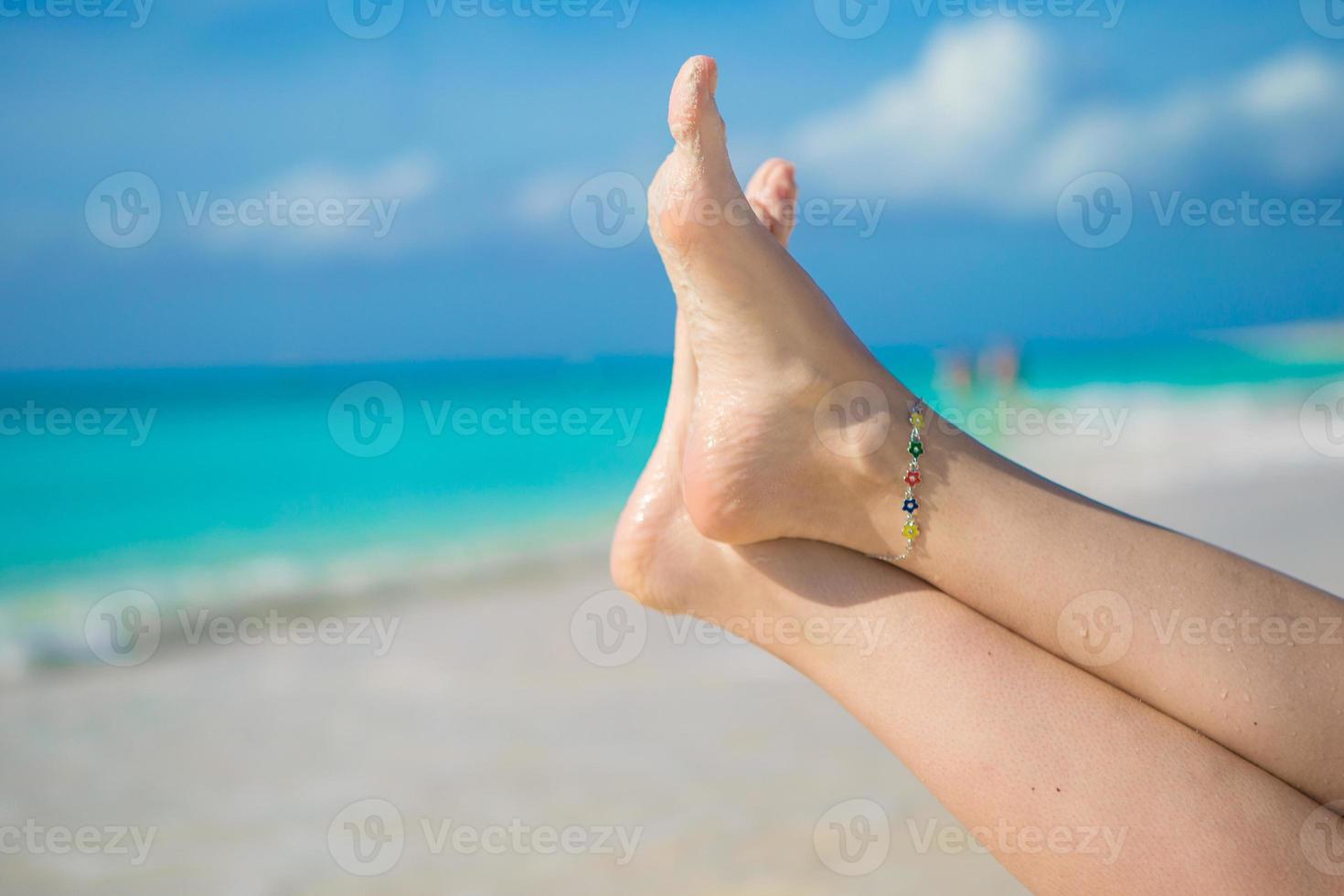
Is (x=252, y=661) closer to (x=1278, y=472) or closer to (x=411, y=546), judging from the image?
(x=411, y=546)

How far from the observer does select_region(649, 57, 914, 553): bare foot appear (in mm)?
1707

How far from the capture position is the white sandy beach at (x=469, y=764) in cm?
266

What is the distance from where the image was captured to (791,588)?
176cm

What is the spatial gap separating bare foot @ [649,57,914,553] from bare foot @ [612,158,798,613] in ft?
0.41

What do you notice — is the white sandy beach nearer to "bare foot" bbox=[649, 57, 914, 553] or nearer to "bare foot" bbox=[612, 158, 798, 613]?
"bare foot" bbox=[612, 158, 798, 613]

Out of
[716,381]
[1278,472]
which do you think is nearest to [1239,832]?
[716,381]

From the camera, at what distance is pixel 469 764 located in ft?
11.1

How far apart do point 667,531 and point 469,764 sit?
1783 millimetres

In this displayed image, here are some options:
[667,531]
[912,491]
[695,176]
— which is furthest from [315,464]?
[912,491]

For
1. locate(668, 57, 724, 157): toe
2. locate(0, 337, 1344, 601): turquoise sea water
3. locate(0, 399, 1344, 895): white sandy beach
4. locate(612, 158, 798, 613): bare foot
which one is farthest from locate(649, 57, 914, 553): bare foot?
locate(0, 337, 1344, 601): turquoise sea water

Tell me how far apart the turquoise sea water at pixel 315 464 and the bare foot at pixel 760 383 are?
613cm

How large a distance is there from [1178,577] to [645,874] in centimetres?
156

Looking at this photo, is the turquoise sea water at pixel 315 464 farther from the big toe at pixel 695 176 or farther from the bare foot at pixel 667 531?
the big toe at pixel 695 176

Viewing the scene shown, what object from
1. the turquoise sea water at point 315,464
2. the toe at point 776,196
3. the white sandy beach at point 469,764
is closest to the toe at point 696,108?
the toe at point 776,196
